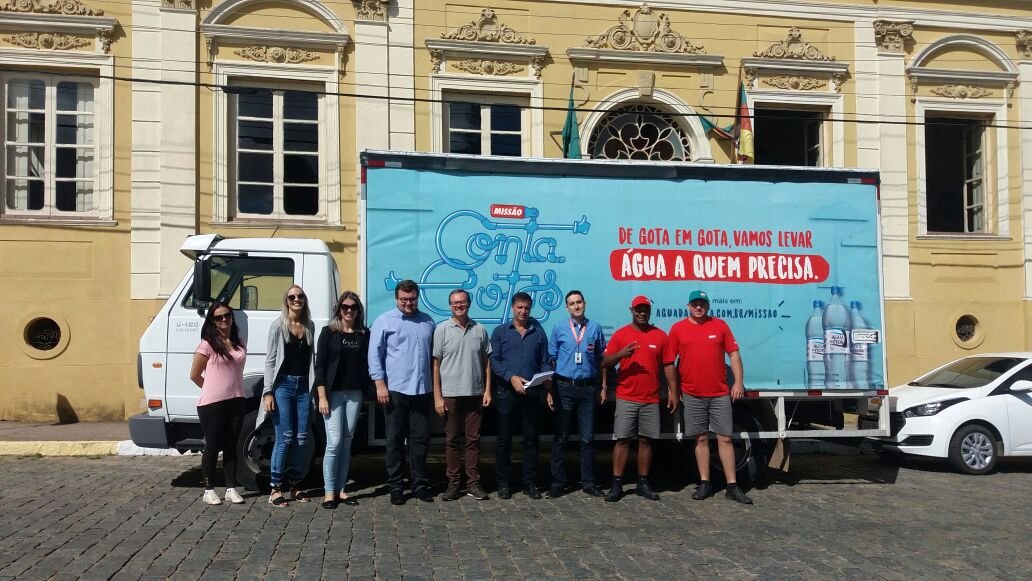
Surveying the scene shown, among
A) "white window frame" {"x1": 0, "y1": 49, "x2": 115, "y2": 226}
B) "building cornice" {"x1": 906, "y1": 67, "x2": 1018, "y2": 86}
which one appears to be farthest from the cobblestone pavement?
"building cornice" {"x1": 906, "y1": 67, "x2": 1018, "y2": 86}

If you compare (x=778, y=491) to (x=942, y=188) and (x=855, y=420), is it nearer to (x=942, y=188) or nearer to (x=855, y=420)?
(x=855, y=420)

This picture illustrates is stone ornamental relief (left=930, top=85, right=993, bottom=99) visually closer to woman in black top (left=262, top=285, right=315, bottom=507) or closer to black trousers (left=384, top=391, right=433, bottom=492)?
black trousers (left=384, top=391, right=433, bottom=492)

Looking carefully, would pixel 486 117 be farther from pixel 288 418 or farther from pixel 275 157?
pixel 288 418

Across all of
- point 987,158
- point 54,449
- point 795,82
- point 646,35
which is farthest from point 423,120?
point 987,158

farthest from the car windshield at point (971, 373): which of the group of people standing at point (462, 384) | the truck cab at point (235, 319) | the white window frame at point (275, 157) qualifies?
the white window frame at point (275, 157)

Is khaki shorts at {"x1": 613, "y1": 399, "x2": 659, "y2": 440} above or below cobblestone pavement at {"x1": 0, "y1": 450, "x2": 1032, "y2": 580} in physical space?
above

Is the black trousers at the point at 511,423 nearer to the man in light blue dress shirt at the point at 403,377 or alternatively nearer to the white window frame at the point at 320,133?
the man in light blue dress shirt at the point at 403,377

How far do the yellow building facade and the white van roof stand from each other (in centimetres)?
544

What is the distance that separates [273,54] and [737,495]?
9.85 metres

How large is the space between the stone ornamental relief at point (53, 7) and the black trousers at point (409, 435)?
30.4 ft

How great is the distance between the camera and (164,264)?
13086 mm

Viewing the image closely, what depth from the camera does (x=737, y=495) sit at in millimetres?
7824

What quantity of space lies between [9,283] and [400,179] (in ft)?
26.7

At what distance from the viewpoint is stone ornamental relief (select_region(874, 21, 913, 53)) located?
15.3m
